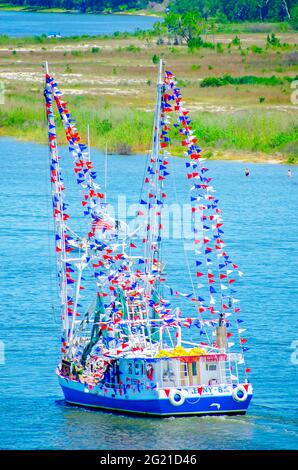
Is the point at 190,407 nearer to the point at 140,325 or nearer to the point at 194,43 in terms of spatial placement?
the point at 140,325

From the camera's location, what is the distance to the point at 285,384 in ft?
158

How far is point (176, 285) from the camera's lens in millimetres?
62188

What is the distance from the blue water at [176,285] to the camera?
4303 centimetres

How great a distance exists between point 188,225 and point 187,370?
31.2 meters

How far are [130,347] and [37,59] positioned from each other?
338ft

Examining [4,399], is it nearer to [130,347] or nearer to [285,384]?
[130,347]

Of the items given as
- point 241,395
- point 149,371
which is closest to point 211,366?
point 241,395

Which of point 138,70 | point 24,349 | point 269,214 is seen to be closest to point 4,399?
point 24,349

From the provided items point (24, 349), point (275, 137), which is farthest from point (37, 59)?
point (24, 349)

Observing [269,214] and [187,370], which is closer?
[187,370]

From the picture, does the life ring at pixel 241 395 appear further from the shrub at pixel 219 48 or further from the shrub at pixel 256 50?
the shrub at pixel 219 48
